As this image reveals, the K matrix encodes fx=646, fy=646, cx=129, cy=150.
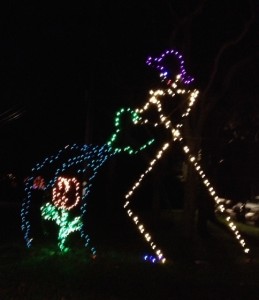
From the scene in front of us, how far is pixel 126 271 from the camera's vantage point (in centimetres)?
1036

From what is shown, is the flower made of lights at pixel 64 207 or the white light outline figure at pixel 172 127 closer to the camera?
the white light outline figure at pixel 172 127

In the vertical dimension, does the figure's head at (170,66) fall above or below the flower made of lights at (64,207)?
above

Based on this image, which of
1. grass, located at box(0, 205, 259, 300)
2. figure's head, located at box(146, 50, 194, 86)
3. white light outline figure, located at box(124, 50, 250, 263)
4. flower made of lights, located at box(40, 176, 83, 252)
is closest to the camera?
grass, located at box(0, 205, 259, 300)

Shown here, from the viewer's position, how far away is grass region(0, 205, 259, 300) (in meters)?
8.49

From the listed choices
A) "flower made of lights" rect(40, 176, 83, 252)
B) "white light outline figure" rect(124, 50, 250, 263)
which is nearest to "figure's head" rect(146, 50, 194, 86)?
"white light outline figure" rect(124, 50, 250, 263)

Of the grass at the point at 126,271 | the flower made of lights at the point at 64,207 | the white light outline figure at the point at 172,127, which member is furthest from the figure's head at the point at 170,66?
the grass at the point at 126,271

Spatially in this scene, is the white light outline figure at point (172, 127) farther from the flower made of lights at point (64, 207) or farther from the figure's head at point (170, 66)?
the flower made of lights at point (64, 207)

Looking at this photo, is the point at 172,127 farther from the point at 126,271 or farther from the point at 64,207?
the point at 126,271

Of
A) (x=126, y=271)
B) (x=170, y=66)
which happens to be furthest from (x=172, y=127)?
(x=126, y=271)

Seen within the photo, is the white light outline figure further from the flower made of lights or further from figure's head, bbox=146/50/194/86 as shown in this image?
the flower made of lights

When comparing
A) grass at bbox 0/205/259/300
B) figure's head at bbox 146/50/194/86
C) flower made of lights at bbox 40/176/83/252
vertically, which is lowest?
grass at bbox 0/205/259/300

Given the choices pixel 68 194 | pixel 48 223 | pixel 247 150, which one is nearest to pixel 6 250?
pixel 68 194

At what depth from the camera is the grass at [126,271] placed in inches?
334

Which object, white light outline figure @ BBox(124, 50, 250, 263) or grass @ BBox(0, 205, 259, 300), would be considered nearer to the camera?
grass @ BBox(0, 205, 259, 300)
